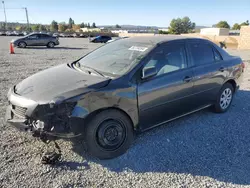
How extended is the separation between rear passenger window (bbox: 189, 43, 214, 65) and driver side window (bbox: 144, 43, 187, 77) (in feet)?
0.89

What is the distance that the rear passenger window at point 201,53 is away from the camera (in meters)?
4.23

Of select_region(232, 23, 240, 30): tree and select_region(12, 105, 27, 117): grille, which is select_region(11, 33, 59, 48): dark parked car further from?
select_region(232, 23, 240, 30): tree

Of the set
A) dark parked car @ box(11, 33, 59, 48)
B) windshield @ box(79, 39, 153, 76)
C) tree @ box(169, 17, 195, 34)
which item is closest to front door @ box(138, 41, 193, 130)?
windshield @ box(79, 39, 153, 76)

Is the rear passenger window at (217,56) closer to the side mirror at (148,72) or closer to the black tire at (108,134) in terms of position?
the side mirror at (148,72)

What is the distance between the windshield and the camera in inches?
137

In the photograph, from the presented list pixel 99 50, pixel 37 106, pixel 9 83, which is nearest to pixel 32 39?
pixel 9 83

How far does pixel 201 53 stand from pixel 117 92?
2.14 metres

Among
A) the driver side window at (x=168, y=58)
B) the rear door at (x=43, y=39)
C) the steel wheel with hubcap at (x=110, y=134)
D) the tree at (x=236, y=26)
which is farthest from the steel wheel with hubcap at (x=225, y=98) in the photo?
the tree at (x=236, y=26)

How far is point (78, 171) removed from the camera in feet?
9.58

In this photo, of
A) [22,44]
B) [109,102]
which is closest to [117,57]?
[109,102]

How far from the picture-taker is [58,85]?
3154 millimetres

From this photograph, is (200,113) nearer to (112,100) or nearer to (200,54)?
(200,54)

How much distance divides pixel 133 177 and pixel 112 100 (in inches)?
39.4

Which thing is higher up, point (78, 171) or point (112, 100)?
point (112, 100)
